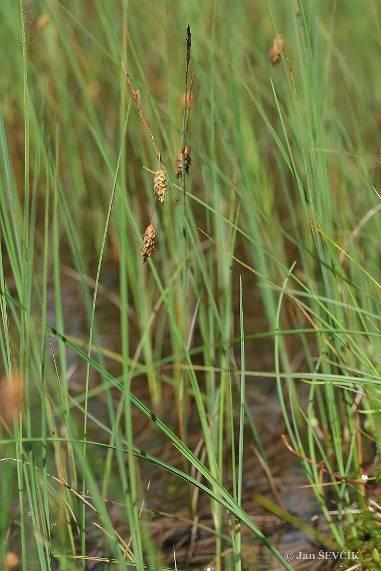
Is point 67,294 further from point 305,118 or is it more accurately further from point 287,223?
point 305,118

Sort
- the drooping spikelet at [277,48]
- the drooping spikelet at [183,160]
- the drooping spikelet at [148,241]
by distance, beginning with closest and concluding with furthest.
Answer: the drooping spikelet at [148,241] → the drooping spikelet at [183,160] → the drooping spikelet at [277,48]

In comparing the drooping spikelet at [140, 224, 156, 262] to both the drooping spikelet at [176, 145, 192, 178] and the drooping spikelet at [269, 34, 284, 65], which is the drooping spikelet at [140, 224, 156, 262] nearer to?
the drooping spikelet at [176, 145, 192, 178]

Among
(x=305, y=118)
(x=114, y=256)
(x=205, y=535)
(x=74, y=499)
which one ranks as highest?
(x=305, y=118)

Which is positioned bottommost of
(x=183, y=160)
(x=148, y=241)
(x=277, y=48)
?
(x=148, y=241)

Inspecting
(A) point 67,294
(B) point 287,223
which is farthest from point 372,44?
(A) point 67,294

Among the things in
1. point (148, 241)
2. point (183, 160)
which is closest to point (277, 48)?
point (183, 160)

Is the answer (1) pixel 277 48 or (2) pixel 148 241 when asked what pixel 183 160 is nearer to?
(2) pixel 148 241

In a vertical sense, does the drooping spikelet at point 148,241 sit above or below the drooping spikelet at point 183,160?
below

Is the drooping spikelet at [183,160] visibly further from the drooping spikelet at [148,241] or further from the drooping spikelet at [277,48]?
the drooping spikelet at [277,48]

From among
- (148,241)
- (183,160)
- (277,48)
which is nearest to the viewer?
(148,241)

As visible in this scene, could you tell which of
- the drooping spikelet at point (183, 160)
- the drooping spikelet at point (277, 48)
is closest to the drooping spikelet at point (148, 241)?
the drooping spikelet at point (183, 160)

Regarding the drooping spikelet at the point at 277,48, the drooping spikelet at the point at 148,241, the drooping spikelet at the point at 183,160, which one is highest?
the drooping spikelet at the point at 277,48
